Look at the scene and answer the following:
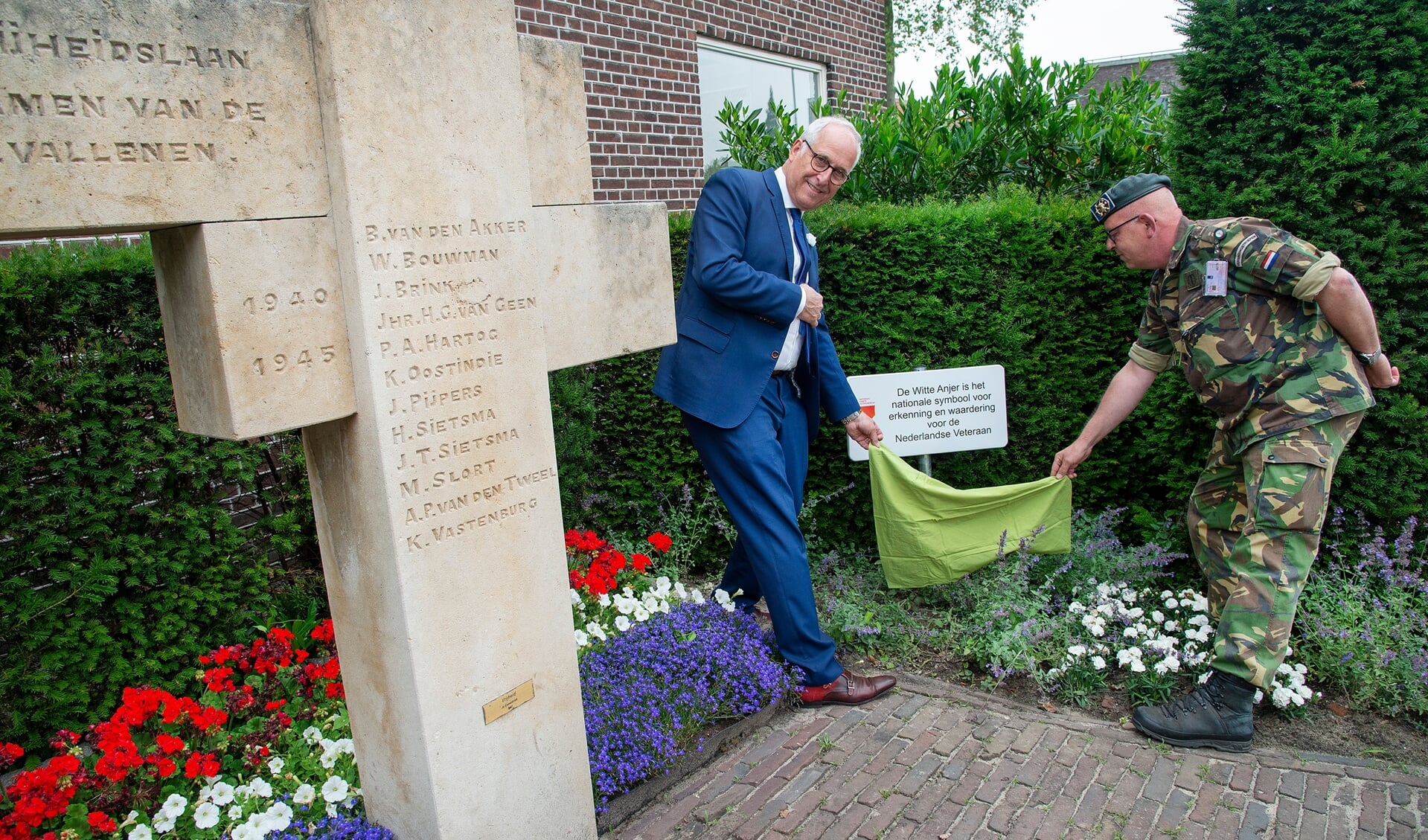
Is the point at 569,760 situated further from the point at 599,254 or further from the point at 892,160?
the point at 892,160

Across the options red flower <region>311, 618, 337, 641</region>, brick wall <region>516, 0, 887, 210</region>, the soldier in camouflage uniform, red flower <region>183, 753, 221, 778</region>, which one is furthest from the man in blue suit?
brick wall <region>516, 0, 887, 210</region>

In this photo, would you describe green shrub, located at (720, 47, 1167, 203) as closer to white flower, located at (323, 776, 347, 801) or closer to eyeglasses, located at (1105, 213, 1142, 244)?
eyeglasses, located at (1105, 213, 1142, 244)

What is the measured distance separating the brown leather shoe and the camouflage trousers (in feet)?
4.06

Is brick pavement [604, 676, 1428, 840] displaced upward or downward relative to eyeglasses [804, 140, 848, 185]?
downward

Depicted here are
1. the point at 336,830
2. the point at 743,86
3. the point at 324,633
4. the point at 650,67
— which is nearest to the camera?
the point at 336,830

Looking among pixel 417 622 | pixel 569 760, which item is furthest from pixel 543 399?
pixel 569 760

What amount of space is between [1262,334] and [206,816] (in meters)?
3.66

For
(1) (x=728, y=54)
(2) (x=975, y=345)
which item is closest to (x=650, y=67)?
(1) (x=728, y=54)

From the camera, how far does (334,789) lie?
2.56m

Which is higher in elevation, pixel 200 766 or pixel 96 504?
pixel 96 504

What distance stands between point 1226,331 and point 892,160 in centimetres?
381

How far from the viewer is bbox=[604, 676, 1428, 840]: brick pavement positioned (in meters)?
2.86

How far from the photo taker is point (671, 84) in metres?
8.42

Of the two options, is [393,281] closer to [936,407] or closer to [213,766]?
[213,766]
